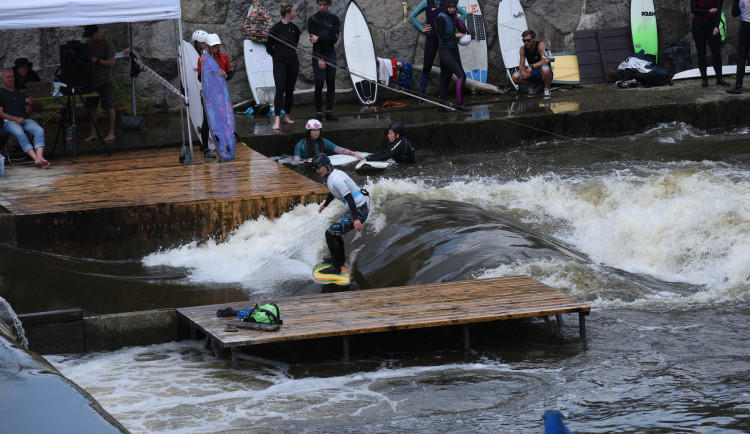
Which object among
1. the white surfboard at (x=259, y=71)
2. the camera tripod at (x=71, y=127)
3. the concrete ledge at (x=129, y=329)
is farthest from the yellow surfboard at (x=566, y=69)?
the concrete ledge at (x=129, y=329)

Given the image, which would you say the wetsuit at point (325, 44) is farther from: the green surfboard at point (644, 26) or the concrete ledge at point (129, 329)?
the concrete ledge at point (129, 329)

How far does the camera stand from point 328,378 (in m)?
6.36

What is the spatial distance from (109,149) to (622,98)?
7466mm

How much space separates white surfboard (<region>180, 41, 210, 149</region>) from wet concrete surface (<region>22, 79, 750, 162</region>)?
0.76 metres

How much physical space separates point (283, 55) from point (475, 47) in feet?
14.6

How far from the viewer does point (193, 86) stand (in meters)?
12.1

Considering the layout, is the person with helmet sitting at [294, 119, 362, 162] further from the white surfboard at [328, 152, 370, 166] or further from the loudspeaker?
the loudspeaker

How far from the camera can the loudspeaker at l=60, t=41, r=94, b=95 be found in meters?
11.8

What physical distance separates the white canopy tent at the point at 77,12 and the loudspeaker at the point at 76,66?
1076mm

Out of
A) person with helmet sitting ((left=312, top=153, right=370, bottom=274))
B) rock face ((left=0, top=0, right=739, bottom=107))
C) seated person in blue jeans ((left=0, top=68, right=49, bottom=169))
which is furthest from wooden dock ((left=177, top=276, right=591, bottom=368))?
rock face ((left=0, top=0, right=739, bottom=107))

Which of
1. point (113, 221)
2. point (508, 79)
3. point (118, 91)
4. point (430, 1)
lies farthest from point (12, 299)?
point (508, 79)

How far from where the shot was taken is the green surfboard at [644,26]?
16.6 metres

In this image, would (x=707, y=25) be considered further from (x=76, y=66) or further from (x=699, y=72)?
(x=76, y=66)

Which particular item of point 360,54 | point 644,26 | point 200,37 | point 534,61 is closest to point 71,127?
point 200,37
